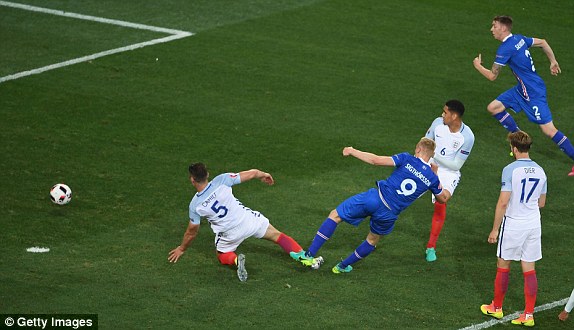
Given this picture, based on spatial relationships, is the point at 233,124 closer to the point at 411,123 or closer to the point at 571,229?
the point at 411,123

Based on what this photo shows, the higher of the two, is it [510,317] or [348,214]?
[348,214]

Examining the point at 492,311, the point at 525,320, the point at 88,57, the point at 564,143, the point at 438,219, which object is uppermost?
the point at 88,57

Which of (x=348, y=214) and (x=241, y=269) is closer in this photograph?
(x=241, y=269)

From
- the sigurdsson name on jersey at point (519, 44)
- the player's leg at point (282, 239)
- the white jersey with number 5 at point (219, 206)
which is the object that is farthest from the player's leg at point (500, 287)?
the sigurdsson name on jersey at point (519, 44)

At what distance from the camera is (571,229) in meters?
13.7

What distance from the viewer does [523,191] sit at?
1093 cm

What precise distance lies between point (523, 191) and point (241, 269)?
347 centimetres

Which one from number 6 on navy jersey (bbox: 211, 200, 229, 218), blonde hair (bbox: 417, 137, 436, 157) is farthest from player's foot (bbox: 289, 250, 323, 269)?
blonde hair (bbox: 417, 137, 436, 157)

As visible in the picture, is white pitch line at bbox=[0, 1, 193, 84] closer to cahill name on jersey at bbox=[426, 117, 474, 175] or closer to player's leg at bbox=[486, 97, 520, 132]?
player's leg at bbox=[486, 97, 520, 132]

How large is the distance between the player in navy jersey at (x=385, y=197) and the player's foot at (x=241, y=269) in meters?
0.81

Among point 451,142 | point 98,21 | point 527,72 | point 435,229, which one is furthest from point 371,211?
point 98,21

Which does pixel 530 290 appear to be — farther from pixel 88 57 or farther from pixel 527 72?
pixel 88 57

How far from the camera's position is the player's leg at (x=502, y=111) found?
52.4 ft

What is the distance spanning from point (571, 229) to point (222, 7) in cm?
1073
